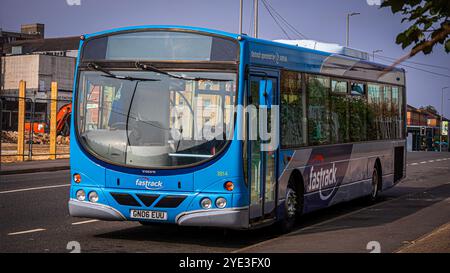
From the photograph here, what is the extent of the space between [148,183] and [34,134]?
53862mm

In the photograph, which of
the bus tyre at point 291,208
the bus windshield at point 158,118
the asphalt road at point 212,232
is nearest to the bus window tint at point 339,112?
the asphalt road at point 212,232

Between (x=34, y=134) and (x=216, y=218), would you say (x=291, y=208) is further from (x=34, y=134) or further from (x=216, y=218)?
(x=34, y=134)

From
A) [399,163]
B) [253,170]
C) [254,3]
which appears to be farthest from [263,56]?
[254,3]

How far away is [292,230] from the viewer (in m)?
13.1

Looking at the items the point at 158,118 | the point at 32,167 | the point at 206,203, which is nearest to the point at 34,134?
the point at 32,167

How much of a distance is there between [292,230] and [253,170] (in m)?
2.20

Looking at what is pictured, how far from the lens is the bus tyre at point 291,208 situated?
12.6m

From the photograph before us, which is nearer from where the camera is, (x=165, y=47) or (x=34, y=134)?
(x=165, y=47)

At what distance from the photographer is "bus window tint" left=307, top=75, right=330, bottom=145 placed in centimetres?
1374

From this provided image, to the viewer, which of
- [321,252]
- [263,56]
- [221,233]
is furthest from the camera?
[221,233]

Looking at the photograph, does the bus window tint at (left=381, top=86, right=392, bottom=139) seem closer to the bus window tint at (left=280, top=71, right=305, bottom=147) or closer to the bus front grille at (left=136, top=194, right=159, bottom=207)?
the bus window tint at (left=280, top=71, right=305, bottom=147)

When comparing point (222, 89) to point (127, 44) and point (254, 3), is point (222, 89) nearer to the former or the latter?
point (127, 44)

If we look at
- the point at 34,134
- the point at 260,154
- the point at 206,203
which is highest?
the point at 34,134

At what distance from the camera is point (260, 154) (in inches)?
454
